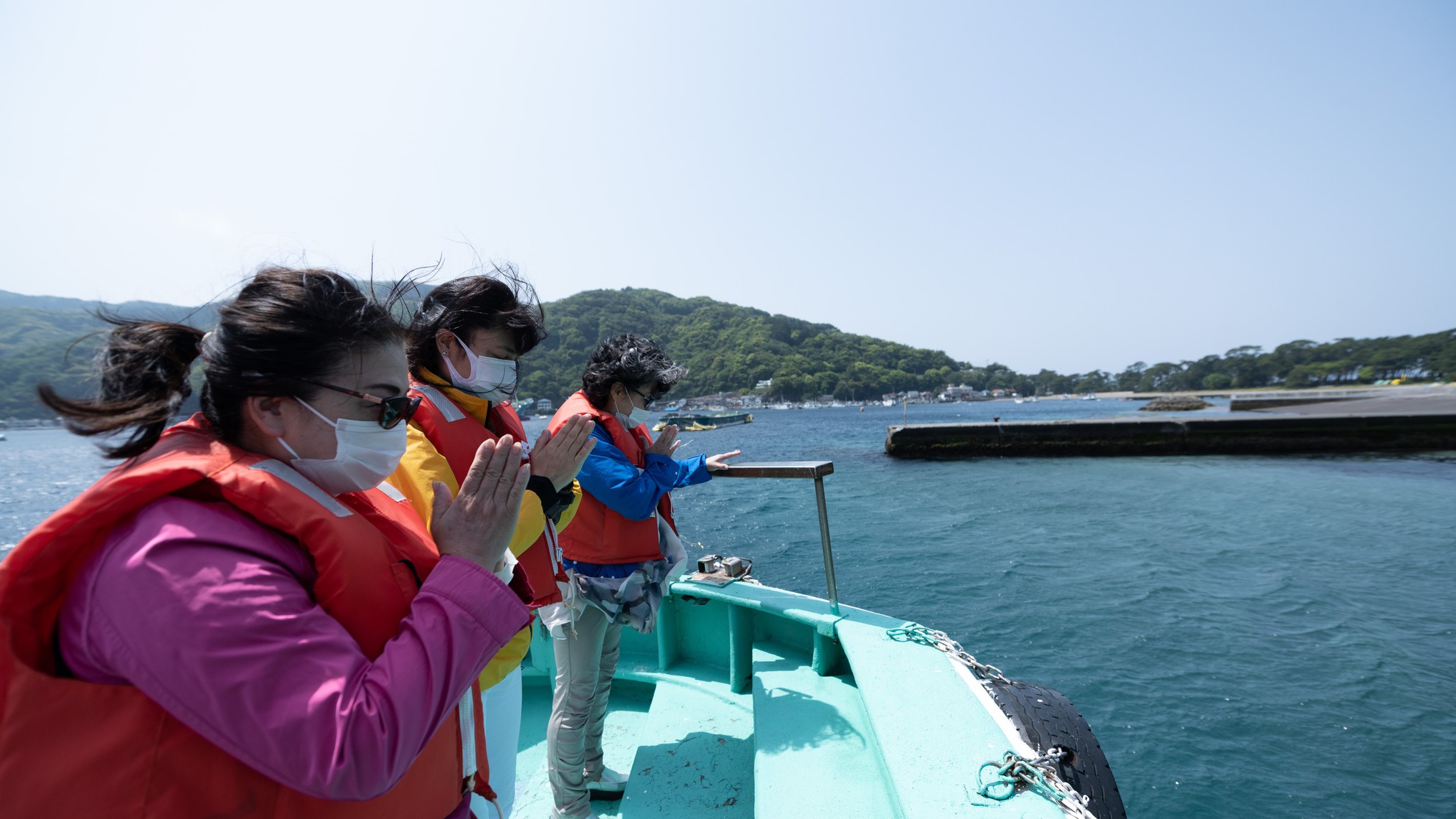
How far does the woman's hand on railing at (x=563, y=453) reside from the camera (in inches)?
63.4

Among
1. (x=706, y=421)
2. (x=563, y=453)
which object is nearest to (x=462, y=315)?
(x=563, y=453)

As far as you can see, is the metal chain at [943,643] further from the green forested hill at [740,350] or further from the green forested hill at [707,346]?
the green forested hill at [740,350]

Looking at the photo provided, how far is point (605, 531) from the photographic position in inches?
99.5

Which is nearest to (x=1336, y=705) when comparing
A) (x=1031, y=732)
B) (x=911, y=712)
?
(x=1031, y=732)

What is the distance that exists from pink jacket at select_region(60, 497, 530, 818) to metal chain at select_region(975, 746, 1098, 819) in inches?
58.6

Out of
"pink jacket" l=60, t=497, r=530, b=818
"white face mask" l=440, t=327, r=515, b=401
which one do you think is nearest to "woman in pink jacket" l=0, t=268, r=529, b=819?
"pink jacket" l=60, t=497, r=530, b=818

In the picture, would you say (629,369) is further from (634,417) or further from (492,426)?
(492,426)

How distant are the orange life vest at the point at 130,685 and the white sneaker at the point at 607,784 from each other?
1913 millimetres

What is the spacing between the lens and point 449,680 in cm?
88

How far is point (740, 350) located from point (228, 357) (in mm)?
81320

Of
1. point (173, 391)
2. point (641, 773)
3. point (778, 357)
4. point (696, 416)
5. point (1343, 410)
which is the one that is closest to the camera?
point (173, 391)

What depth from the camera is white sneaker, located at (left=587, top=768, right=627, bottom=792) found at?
261 centimetres

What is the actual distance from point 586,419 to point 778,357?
8875cm

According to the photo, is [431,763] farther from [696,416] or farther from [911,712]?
[696,416]
